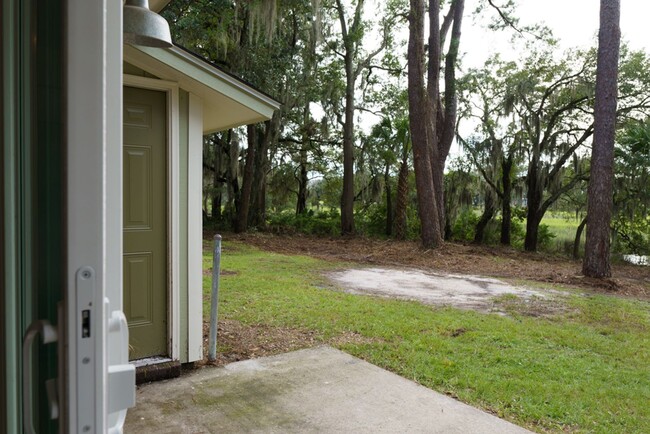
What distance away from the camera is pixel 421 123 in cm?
1230

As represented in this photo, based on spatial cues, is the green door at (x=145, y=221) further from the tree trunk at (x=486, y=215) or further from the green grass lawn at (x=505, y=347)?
the tree trunk at (x=486, y=215)

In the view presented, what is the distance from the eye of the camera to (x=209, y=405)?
3359 mm

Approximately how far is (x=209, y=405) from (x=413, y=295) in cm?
485

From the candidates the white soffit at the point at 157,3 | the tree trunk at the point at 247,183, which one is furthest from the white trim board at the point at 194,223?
the tree trunk at the point at 247,183

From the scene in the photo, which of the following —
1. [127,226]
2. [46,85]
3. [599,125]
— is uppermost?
[599,125]

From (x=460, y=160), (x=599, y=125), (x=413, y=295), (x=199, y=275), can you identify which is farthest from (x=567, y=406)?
(x=460, y=160)

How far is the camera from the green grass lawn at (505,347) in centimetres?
351

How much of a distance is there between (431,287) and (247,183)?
29.8 ft

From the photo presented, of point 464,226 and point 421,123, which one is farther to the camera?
point 464,226

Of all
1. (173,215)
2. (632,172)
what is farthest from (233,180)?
(173,215)

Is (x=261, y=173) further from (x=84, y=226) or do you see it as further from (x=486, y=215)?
(x=84, y=226)

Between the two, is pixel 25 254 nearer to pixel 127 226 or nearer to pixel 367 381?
pixel 127 226

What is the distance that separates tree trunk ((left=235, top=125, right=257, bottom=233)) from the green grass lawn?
8.16 m

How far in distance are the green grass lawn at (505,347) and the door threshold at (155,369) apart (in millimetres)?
1652
